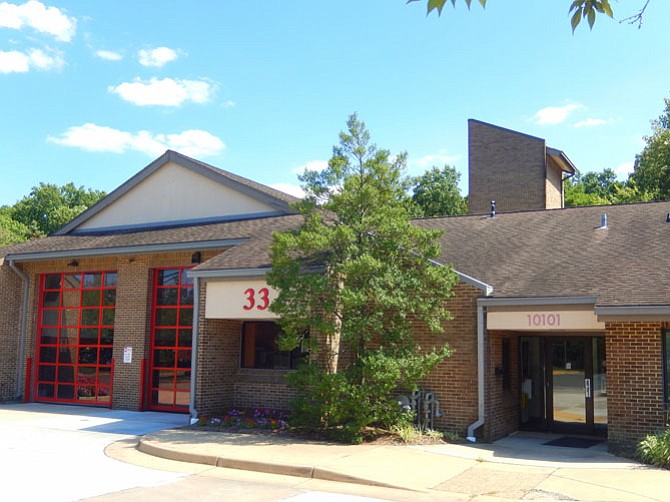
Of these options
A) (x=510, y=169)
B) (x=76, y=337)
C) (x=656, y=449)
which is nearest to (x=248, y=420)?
(x=656, y=449)

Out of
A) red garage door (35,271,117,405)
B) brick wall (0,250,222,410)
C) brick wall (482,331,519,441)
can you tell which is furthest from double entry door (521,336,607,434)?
red garage door (35,271,117,405)

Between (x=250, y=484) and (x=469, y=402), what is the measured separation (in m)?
5.45

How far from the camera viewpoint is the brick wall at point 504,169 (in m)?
32.0

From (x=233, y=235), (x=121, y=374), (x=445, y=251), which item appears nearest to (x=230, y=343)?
(x=233, y=235)

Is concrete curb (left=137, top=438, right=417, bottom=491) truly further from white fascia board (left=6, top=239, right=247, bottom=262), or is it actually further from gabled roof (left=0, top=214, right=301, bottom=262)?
gabled roof (left=0, top=214, right=301, bottom=262)

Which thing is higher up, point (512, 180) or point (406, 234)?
point (512, 180)

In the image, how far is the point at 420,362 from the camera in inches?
517

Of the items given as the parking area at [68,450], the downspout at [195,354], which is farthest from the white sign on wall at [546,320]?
the downspout at [195,354]

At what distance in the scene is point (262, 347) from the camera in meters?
17.4

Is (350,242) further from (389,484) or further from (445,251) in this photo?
(389,484)

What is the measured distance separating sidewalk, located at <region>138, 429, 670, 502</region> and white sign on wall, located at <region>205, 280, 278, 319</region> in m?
2.91

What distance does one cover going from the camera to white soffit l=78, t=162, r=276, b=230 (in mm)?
20531

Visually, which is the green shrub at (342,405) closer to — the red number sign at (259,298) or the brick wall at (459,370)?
the brick wall at (459,370)

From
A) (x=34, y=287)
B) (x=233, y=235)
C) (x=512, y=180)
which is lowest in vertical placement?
(x=34, y=287)
